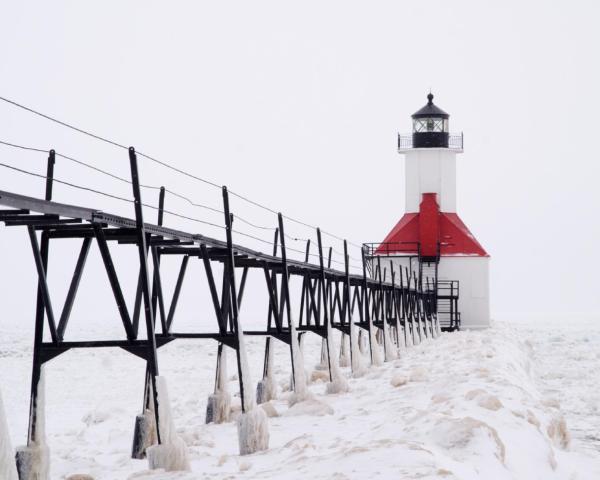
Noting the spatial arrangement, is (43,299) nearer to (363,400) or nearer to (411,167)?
(363,400)

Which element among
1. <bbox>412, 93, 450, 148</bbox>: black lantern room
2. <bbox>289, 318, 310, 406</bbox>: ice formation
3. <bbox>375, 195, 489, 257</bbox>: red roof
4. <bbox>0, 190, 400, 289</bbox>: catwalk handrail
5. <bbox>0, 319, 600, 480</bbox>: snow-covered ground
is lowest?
<bbox>0, 319, 600, 480</bbox>: snow-covered ground

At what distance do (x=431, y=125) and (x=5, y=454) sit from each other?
1723 inches

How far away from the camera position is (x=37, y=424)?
10.1m

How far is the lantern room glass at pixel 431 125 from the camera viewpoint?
49.6 meters

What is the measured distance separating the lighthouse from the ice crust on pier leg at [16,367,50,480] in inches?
1342

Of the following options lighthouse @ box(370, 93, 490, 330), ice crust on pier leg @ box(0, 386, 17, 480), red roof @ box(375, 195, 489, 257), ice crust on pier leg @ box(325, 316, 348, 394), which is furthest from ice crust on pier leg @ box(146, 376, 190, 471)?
red roof @ box(375, 195, 489, 257)

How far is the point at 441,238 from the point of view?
46.1 metres

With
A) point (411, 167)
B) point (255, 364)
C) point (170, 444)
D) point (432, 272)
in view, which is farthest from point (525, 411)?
point (411, 167)

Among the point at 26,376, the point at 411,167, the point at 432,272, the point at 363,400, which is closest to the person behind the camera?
the point at 363,400

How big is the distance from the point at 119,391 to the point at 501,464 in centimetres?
1916

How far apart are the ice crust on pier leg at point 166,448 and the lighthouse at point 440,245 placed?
33.5 meters

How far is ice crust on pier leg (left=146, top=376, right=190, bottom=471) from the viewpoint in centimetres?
1018

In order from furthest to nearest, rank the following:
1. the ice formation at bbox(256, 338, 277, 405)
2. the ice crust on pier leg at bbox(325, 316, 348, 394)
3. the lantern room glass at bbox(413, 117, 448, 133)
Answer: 1. the lantern room glass at bbox(413, 117, 448, 133)
2. the ice crust on pier leg at bbox(325, 316, 348, 394)
3. the ice formation at bbox(256, 338, 277, 405)

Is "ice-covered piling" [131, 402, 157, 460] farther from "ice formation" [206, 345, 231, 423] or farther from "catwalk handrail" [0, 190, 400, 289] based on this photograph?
"ice formation" [206, 345, 231, 423]
